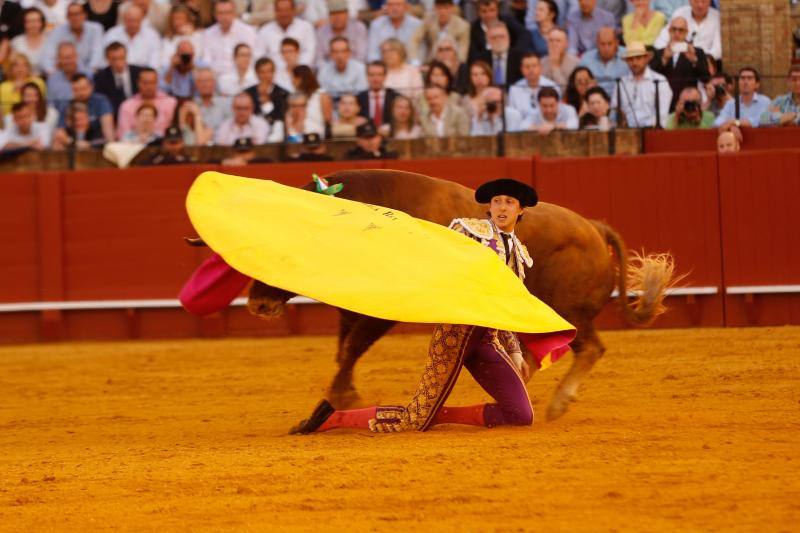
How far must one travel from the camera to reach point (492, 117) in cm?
1124

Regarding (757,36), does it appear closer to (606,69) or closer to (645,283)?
(606,69)

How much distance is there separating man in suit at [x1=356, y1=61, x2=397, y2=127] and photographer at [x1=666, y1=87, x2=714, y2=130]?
2.39 metres

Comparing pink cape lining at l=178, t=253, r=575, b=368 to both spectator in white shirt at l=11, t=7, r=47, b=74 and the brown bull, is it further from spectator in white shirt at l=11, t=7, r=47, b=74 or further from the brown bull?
spectator in white shirt at l=11, t=7, r=47, b=74

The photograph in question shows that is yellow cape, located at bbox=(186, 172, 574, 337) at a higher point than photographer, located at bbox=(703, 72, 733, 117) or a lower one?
lower

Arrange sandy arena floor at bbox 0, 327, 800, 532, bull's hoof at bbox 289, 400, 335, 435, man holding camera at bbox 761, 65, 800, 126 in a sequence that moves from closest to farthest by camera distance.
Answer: sandy arena floor at bbox 0, 327, 800, 532
bull's hoof at bbox 289, 400, 335, 435
man holding camera at bbox 761, 65, 800, 126

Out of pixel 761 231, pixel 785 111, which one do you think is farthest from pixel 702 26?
pixel 761 231

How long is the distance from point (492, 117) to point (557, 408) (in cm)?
553

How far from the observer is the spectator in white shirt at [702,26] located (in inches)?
432

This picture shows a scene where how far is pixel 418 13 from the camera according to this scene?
12023 mm

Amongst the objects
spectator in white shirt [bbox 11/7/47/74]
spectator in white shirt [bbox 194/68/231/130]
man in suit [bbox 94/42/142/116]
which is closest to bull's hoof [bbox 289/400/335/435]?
spectator in white shirt [bbox 194/68/231/130]

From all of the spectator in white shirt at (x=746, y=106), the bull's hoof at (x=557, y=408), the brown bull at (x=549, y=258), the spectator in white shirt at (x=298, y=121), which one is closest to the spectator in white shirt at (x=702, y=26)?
the spectator in white shirt at (x=746, y=106)

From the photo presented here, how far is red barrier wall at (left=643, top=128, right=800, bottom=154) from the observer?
35.3 feet

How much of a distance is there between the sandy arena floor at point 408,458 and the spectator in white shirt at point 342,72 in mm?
3848

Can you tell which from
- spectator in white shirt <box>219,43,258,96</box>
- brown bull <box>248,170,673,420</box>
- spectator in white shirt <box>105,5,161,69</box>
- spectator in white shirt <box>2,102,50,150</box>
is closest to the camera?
brown bull <box>248,170,673,420</box>
